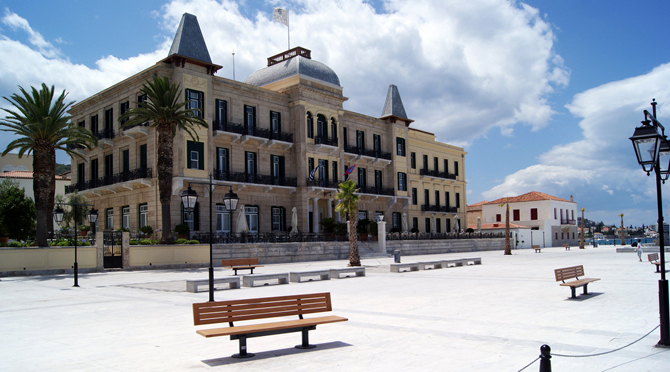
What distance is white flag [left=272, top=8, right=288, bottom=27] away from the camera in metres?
44.8

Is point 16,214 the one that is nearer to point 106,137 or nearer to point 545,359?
point 106,137

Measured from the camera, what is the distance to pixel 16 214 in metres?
35.7

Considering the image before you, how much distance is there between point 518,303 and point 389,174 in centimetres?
3879

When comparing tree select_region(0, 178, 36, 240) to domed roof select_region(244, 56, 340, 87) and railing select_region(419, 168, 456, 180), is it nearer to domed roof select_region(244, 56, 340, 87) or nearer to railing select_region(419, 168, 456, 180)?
domed roof select_region(244, 56, 340, 87)

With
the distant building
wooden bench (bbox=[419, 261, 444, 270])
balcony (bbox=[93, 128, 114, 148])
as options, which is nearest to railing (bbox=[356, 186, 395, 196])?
wooden bench (bbox=[419, 261, 444, 270])

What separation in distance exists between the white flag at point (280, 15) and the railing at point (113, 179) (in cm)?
1875

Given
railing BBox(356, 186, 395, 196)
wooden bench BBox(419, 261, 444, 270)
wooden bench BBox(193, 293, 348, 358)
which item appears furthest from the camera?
railing BBox(356, 186, 395, 196)

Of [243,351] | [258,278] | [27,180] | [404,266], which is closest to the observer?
[243,351]

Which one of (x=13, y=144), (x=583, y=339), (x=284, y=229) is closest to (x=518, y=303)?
(x=583, y=339)

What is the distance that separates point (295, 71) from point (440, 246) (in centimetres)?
2032

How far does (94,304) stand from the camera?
43.8 feet

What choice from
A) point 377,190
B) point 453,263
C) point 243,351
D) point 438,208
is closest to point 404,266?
point 453,263

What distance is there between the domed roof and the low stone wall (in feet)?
48.8

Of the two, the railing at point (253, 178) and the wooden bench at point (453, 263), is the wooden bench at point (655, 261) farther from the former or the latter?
the railing at point (253, 178)
